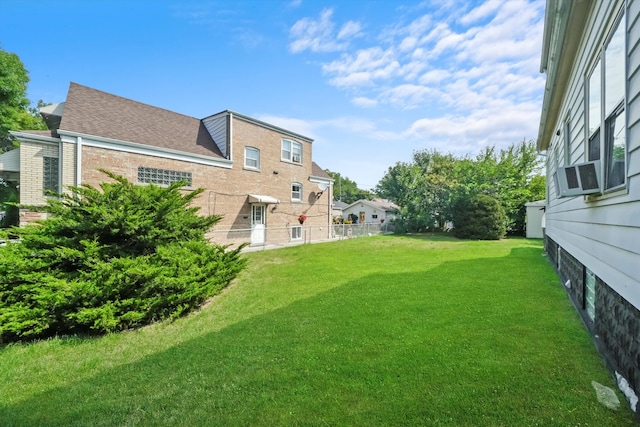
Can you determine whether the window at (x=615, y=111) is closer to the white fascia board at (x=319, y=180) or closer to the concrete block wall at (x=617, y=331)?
the concrete block wall at (x=617, y=331)

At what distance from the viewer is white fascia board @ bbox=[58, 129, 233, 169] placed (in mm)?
9891

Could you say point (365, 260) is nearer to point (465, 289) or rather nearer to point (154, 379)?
point (465, 289)

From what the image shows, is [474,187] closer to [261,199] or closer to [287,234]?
[287,234]

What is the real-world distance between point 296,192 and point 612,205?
52.7 feet

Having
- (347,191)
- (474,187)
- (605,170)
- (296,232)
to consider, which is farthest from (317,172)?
(347,191)

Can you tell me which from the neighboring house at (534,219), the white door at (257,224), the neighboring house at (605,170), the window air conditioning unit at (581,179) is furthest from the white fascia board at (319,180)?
the window air conditioning unit at (581,179)

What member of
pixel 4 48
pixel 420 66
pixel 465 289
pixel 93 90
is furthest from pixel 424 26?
pixel 4 48

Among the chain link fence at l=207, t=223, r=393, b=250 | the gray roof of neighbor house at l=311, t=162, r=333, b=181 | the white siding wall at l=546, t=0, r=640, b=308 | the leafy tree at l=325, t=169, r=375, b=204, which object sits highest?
the leafy tree at l=325, t=169, r=375, b=204

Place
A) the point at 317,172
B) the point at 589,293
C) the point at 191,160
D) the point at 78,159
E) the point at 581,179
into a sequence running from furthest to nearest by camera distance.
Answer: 1. the point at 317,172
2. the point at 191,160
3. the point at 78,159
4. the point at 589,293
5. the point at 581,179

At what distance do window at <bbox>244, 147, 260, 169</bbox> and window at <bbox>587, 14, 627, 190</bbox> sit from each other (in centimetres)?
1383

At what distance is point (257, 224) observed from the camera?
624 inches

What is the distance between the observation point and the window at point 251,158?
50.4 ft

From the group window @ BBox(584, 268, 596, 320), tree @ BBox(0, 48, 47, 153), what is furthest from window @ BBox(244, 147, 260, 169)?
tree @ BBox(0, 48, 47, 153)

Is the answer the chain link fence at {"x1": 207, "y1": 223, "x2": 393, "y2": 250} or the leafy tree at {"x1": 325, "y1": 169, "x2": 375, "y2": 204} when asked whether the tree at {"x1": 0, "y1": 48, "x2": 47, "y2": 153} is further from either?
the leafy tree at {"x1": 325, "y1": 169, "x2": 375, "y2": 204}
